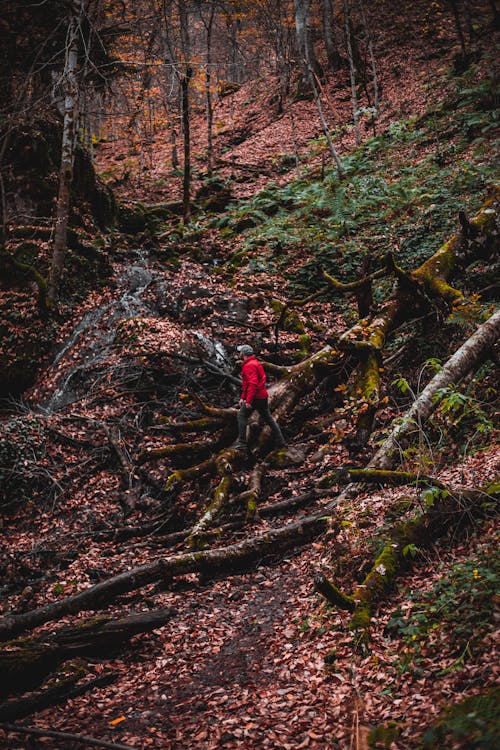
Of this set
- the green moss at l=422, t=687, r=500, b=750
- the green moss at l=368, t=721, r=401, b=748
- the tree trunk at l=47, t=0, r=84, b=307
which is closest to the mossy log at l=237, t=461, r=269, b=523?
the green moss at l=368, t=721, r=401, b=748

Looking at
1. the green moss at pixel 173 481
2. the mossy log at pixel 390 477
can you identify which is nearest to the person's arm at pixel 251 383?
the green moss at pixel 173 481

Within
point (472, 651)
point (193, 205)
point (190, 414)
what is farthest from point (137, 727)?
point (193, 205)

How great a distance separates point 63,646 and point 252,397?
440cm

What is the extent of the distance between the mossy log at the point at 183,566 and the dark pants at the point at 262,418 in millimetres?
2008

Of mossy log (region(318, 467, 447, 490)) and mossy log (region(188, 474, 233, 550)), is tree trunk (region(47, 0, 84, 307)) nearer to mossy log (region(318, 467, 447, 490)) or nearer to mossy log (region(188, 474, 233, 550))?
mossy log (region(188, 474, 233, 550))

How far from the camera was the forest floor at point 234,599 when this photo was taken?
3178mm

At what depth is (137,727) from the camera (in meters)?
3.64

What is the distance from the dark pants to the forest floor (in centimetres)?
61

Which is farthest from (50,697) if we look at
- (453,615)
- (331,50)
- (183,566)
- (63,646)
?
(331,50)

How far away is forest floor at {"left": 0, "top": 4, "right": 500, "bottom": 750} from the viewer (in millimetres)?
3178

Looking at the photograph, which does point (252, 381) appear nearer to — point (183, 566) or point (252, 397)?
point (252, 397)

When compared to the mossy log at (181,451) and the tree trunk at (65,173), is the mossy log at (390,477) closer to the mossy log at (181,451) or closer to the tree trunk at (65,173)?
the mossy log at (181,451)

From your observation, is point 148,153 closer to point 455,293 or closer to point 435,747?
point 455,293

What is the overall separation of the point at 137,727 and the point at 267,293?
1088cm
